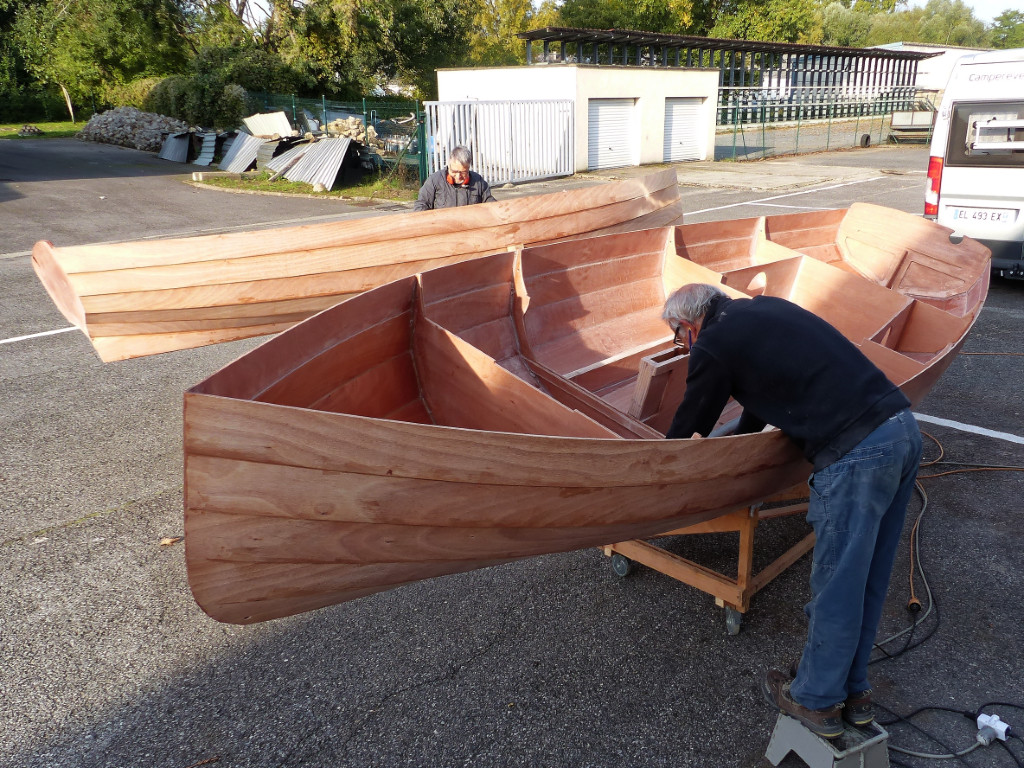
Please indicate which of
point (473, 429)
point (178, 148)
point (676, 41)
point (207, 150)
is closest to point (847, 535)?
point (473, 429)

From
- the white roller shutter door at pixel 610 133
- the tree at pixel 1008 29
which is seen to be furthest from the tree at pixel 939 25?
the white roller shutter door at pixel 610 133

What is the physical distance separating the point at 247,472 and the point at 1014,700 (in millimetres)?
3055

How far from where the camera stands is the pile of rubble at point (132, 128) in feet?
82.2

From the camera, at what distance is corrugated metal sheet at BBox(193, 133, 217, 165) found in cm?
2199

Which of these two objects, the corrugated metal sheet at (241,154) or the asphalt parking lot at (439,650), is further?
the corrugated metal sheet at (241,154)

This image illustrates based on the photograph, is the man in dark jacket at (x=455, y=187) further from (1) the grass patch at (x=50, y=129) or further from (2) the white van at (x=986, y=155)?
(1) the grass patch at (x=50, y=129)

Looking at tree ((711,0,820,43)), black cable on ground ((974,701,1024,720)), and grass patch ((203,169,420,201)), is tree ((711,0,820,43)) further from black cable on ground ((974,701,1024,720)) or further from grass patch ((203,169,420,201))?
black cable on ground ((974,701,1024,720))

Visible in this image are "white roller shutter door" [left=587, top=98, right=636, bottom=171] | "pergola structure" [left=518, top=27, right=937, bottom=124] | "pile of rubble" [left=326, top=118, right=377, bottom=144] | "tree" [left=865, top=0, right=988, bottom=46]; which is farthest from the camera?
"tree" [left=865, top=0, right=988, bottom=46]

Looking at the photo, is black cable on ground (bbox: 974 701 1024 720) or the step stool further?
black cable on ground (bbox: 974 701 1024 720)

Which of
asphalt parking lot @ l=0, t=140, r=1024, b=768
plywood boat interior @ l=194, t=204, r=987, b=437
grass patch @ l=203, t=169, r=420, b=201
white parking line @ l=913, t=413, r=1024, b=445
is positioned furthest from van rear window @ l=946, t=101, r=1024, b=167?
grass patch @ l=203, t=169, r=420, b=201

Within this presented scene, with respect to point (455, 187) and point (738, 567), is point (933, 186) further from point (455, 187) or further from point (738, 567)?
point (738, 567)

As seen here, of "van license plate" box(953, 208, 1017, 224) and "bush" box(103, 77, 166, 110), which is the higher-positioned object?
"bush" box(103, 77, 166, 110)

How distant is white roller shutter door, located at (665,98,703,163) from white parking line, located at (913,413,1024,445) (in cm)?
1896

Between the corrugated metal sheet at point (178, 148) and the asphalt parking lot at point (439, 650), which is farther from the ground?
the corrugated metal sheet at point (178, 148)
